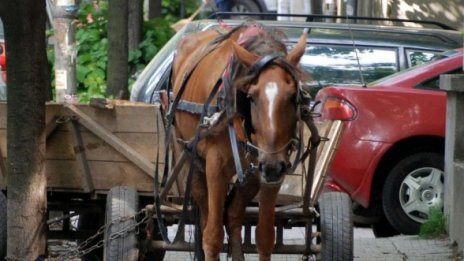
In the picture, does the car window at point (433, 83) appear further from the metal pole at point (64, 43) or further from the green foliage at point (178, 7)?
the green foliage at point (178, 7)

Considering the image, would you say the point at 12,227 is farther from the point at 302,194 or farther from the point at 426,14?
the point at 426,14

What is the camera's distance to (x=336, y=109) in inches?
413

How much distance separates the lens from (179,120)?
8055mm

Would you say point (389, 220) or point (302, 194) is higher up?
point (302, 194)

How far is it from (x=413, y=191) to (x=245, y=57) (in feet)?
15.2

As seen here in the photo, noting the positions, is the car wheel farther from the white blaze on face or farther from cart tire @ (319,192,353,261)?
the white blaze on face

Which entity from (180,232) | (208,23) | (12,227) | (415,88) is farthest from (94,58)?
(180,232)

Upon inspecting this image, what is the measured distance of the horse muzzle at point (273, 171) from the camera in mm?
6574

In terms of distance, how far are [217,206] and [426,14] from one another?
48.5 ft

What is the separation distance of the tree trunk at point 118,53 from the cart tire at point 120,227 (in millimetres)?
5856

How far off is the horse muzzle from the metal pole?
6.13 metres

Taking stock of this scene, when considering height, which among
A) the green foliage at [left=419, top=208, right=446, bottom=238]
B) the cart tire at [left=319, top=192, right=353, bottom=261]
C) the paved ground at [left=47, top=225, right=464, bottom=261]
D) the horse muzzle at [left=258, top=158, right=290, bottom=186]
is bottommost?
the paved ground at [left=47, top=225, right=464, bottom=261]

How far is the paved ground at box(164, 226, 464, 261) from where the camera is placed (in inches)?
400

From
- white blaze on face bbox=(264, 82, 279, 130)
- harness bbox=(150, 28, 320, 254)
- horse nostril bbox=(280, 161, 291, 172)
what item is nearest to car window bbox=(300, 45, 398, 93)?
harness bbox=(150, 28, 320, 254)
